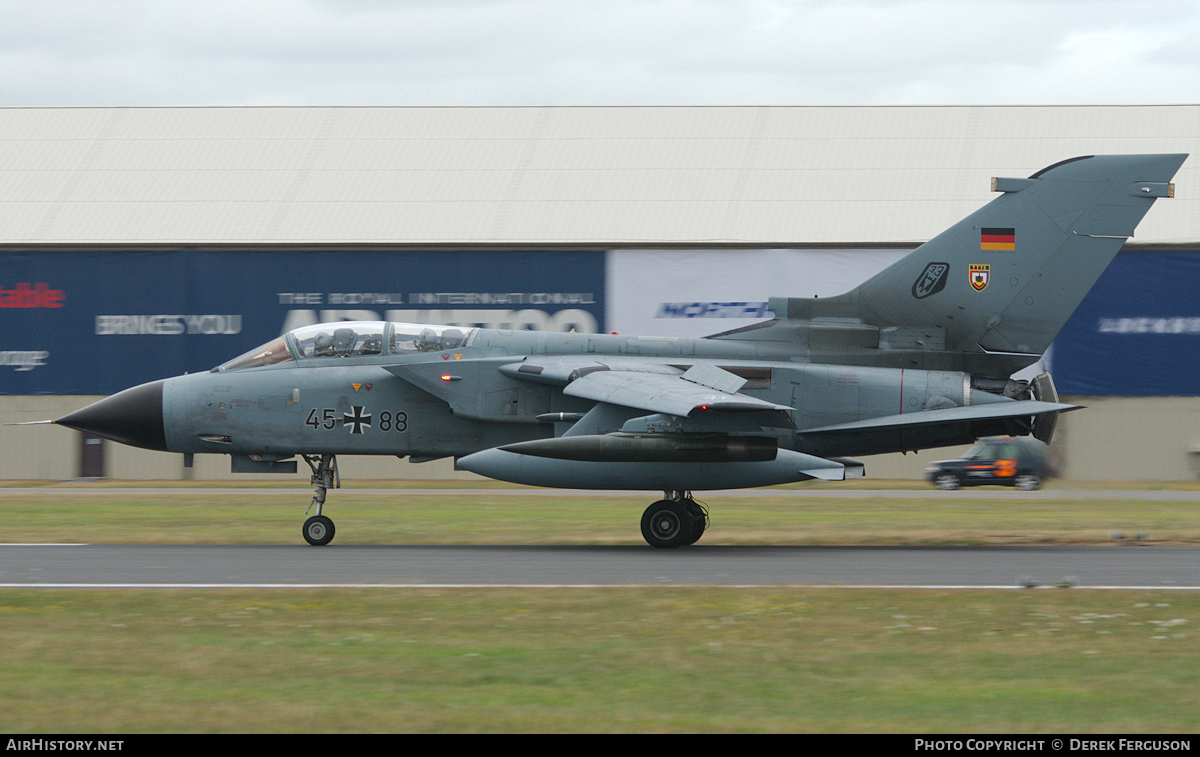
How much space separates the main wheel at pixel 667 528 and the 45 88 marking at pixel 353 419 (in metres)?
3.82

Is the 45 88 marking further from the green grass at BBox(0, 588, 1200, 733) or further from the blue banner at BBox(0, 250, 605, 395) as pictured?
the blue banner at BBox(0, 250, 605, 395)

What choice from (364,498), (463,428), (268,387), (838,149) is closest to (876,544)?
(463,428)

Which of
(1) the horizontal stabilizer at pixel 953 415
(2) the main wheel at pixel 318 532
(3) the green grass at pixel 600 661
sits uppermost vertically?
(1) the horizontal stabilizer at pixel 953 415

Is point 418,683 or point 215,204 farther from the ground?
point 215,204

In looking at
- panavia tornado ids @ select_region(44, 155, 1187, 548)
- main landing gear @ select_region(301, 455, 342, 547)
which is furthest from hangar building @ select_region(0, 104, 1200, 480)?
panavia tornado ids @ select_region(44, 155, 1187, 548)

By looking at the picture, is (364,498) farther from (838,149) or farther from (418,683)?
(838,149)

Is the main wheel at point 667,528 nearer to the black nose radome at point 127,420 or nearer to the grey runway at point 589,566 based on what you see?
the grey runway at point 589,566

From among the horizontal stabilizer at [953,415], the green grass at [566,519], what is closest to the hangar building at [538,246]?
the green grass at [566,519]

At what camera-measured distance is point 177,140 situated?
40188 millimetres

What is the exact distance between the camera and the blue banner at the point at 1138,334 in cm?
3422

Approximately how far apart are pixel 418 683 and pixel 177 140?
1429 inches

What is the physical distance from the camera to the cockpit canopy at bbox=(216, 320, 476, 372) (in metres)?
17.0

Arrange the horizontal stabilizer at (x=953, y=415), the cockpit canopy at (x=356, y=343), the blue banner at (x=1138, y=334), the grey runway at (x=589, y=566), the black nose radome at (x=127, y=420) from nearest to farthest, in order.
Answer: the grey runway at (x=589, y=566)
the horizontal stabilizer at (x=953, y=415)
the black nose radome at (x=127, y=420)
the cockpit canopy at (x=356, y=343)
the blue banner at (x=1138, y=334)
